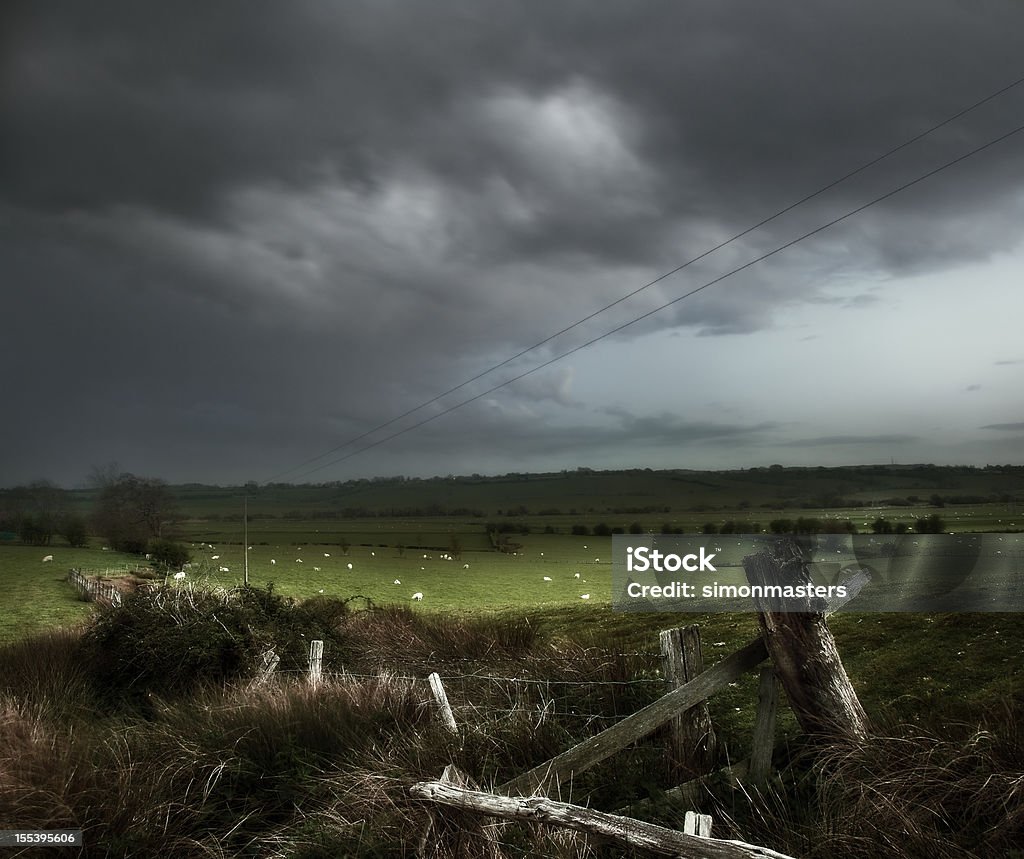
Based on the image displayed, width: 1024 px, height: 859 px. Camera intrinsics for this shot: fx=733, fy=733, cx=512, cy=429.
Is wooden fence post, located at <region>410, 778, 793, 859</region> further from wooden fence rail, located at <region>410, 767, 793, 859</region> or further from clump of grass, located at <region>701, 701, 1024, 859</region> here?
clump of grass, located at <region>701, 701, 1024, 859</region>

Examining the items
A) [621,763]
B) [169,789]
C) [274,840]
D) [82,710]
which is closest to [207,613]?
[82,710]

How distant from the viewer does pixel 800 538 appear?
23.0 feet

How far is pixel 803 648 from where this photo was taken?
6.45 metres

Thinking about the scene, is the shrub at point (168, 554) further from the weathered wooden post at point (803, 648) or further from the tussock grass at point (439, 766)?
the weathered wooden post at point (803, 648)

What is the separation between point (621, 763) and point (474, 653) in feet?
17.5

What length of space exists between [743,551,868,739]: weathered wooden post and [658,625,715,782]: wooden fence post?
0.95m

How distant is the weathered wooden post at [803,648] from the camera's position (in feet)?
20.8

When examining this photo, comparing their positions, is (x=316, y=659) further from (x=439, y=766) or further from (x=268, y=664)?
(x=439, y=766)

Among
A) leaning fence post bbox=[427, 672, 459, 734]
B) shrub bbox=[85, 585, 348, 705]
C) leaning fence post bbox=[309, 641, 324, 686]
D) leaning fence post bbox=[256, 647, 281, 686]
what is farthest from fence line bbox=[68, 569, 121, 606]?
leaning fence post bbox=[427, 672, 459, 734]

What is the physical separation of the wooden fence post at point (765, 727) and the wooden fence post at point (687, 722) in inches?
19.5

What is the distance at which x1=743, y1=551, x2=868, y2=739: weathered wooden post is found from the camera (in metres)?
6.34

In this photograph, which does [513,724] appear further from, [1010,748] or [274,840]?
[1010,748]

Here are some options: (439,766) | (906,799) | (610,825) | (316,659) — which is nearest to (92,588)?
(316,659)

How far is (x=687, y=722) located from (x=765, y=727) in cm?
75
